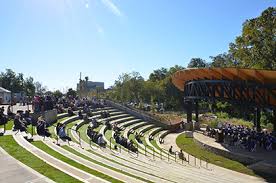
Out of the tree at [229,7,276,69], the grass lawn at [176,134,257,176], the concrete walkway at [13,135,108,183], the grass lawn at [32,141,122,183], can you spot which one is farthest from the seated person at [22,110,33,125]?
the tree at [229,7,276,69]

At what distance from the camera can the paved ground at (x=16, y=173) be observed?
42.0 feet

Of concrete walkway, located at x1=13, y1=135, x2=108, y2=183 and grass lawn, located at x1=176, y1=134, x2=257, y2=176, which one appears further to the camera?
grass lawn, located at x1=176, y1=134, x2=257, y2=176

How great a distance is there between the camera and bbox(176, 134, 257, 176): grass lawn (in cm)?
2518

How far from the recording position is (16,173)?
44.8 ft

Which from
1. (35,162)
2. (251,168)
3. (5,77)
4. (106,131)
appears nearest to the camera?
(35,162)

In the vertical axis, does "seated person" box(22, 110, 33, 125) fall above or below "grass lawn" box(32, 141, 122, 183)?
above

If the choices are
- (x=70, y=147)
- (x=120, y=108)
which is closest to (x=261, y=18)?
(x=120, y=108)

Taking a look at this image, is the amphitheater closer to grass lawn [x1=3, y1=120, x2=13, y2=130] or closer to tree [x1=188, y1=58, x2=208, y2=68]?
grass lawn [x1=3, y1=120, x2=13, y2=130]

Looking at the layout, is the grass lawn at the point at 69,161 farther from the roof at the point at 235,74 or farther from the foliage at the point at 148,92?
the foliage at the point at 148,92

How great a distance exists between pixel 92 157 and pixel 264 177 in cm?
1189

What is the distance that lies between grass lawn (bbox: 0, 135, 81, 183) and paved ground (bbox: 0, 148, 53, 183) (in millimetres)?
267

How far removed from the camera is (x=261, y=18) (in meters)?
43.2

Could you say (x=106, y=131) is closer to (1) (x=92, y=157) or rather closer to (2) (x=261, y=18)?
(1) (x=92, y=157)

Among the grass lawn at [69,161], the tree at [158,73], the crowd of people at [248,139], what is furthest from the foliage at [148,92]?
the grass lawn at [69,161]
